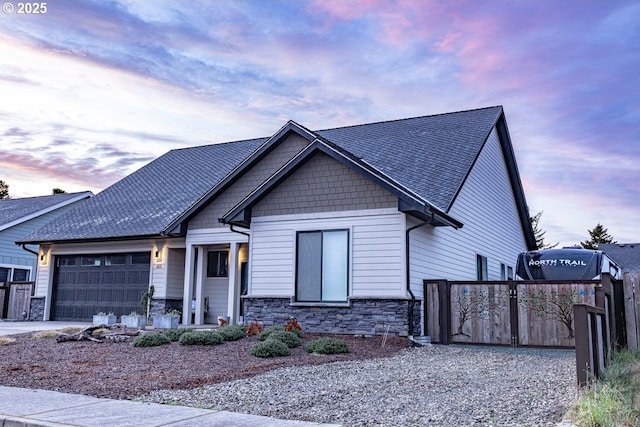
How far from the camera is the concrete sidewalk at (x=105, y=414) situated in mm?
5559

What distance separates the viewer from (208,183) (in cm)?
2111

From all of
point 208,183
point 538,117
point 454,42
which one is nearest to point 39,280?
point 208,183

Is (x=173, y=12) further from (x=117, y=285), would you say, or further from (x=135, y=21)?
(x=117, y=285)

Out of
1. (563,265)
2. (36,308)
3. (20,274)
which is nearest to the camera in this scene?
(563,265)

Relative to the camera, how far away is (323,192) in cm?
1451

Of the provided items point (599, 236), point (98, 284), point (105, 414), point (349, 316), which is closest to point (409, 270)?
point (349, 316)

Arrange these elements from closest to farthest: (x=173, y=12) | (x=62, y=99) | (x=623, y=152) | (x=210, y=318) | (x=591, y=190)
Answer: (x=173, y=12) < (x=62, y=99) < (x=210, y=318) < (x=623, y=152) < (x=591, y=190)

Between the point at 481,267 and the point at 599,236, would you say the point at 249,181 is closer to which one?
the point at 481,267

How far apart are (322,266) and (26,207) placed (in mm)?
22173

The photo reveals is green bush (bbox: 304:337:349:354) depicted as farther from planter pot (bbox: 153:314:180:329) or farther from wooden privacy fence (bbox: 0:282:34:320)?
wooden privacy fence (bbox: 0:282:34:320)

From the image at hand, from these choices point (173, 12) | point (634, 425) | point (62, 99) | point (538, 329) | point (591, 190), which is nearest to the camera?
point (634, 425)

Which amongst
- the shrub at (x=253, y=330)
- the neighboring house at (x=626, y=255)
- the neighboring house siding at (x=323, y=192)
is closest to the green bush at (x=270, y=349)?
the shrub at (x=253, y=330)

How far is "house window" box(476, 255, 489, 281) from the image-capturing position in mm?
18828

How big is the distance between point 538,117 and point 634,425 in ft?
52.5
